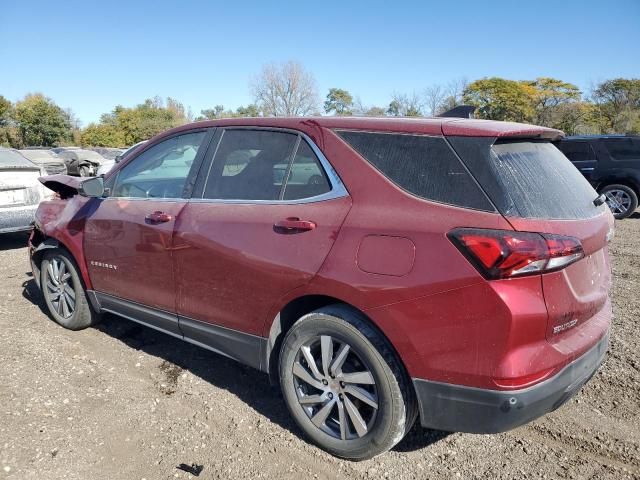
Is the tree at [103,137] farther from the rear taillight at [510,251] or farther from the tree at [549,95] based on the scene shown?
the rear taillight at [510,251]

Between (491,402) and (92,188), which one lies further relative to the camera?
(92,188)

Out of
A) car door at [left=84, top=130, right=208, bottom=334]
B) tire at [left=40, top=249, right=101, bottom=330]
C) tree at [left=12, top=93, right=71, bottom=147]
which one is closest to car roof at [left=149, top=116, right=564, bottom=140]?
car door at [left=84, top=130, right=208, bottom=334]

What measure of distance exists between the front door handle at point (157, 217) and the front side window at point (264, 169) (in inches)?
12.6

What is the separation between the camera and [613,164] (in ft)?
33.5

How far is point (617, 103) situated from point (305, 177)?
1864 inches

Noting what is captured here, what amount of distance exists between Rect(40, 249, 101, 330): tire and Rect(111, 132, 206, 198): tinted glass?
893 millimetres

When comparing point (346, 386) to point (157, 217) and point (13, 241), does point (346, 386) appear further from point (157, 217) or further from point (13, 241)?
point (13, 241)

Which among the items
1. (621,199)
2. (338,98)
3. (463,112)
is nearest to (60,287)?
(463,112)

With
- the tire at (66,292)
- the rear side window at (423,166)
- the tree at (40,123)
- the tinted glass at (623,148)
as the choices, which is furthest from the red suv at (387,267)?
the tree at (40,123)

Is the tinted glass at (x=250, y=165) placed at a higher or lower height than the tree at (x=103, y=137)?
higher

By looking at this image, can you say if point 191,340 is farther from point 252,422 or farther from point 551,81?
point 551,81

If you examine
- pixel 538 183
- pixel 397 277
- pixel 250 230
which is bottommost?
pixel 397 277

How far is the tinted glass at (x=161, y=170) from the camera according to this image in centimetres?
329

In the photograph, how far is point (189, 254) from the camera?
118 inches
